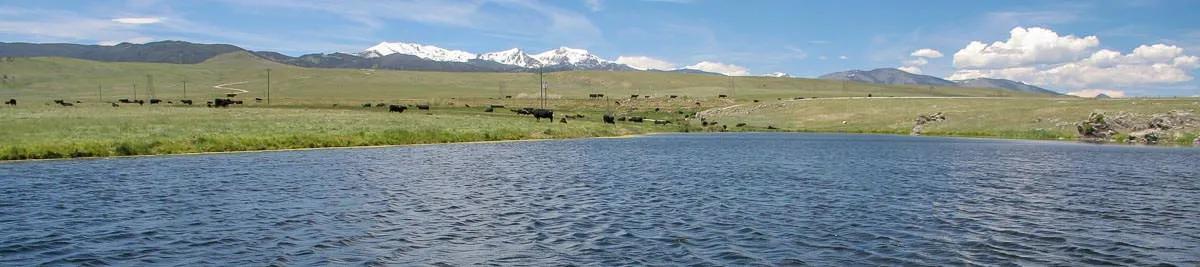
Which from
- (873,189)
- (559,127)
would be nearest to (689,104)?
(559,127)

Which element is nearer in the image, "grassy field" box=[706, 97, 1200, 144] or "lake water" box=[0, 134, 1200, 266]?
"lake water" box=[0, 134, 1200, 266]

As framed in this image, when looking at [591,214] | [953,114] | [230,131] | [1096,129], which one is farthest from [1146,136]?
[230,131]

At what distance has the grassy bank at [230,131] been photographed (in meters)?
54.4

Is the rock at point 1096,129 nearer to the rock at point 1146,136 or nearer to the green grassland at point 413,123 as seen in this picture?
the green grassland at point 413,123

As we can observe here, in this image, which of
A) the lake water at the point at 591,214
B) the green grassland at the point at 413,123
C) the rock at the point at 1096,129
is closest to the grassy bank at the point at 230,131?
the green grassland at the point at 413,123

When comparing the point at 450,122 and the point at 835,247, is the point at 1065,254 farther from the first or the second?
the point at 450,122

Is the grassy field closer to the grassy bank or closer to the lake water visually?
the grassy bank

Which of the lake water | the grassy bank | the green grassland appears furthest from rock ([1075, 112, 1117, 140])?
the grassy bank

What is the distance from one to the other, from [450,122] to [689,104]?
284 feet

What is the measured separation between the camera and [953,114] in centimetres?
12300

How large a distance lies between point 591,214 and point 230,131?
52.2 metres

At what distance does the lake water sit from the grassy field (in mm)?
58332

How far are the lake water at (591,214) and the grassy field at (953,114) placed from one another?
58332mm

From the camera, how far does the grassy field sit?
101 meters
